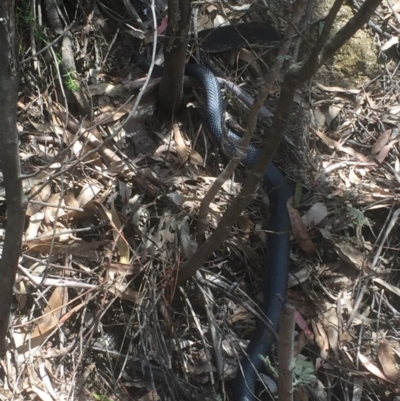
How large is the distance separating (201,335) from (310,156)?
1338 millimetres

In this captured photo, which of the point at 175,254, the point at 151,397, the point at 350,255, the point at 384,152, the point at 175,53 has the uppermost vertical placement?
the point at 175,53

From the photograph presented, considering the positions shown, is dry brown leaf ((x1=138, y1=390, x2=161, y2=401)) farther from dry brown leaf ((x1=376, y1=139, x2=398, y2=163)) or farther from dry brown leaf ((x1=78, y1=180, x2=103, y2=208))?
dry brown leaf ((x1=376, y1=139, x2=398, y2=163))

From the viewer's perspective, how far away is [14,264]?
6.34ft

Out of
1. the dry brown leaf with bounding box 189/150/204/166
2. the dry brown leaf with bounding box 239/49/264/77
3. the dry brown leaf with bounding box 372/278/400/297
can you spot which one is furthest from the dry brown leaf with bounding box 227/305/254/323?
the dry brown leaf with bounding box 239/49/264/77

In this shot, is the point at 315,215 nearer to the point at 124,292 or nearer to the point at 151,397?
the point at 124,292

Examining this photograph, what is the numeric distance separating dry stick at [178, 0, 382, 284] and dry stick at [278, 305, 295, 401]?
689 mm

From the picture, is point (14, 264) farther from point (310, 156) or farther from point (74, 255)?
point (310, 156)

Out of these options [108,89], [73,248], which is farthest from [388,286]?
[108,89]

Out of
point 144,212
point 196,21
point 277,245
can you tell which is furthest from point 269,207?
point 196,21

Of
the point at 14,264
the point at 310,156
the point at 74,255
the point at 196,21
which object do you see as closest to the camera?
the point at 14,264

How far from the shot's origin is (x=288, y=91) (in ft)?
5.79

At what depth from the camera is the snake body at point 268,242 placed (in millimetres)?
2658

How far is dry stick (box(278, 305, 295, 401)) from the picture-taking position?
4.33ft

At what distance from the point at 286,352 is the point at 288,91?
80 centimetres
